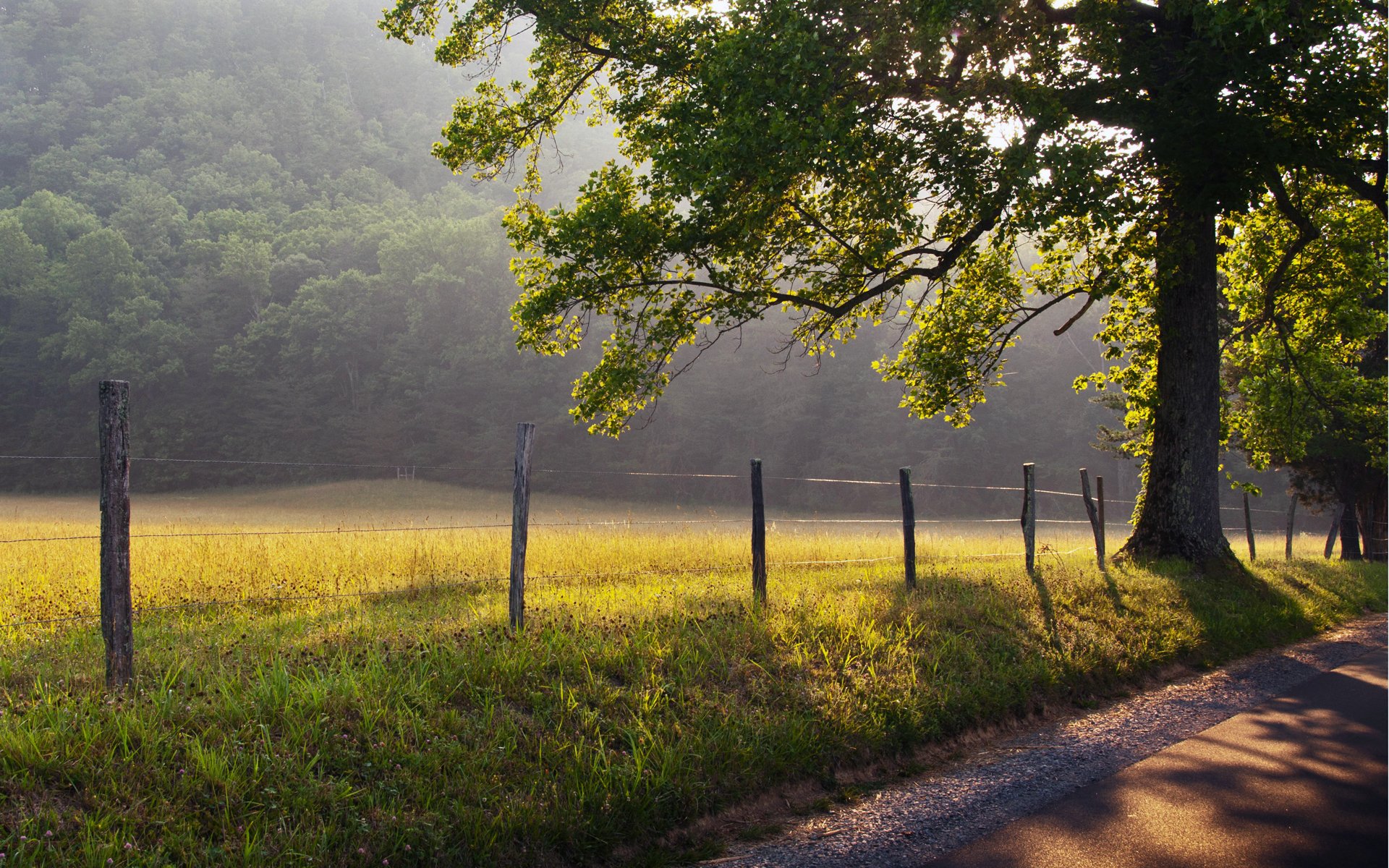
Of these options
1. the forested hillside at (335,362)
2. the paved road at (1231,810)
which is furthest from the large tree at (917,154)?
the forested hillside at (335,362)

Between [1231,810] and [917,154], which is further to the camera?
[917,154]

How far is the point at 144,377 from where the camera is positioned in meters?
59.3

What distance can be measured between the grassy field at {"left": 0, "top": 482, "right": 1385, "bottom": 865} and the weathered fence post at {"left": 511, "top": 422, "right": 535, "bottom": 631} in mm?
259

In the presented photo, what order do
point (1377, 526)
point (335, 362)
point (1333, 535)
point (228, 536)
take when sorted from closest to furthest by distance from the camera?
point (228, 536), point (1377, 526), point (1333, 535), point (335, 362)

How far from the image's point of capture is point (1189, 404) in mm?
13969

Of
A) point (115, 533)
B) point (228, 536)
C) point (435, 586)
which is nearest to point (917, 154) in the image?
point (435, 586)

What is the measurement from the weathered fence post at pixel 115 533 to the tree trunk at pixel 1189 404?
1323 centimetres

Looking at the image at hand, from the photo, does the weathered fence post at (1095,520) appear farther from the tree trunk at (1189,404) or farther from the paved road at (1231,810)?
the paved road at (1231,810)

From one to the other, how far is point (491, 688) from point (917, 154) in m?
8.65

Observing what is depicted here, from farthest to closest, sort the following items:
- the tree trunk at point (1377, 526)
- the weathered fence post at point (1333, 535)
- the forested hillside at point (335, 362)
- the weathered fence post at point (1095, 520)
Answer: the forested hillside at point (335, 362), the weathered fence post at point (1333, 535), the tree trunk at point (1377, 526), the weathered fence post at point (1095, 520)

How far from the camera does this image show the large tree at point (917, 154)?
11.0 metres

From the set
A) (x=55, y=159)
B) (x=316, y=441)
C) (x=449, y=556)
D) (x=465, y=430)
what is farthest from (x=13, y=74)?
(x=449, y=556)

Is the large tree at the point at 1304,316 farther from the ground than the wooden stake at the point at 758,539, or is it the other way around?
the large tree at the point at 1304,316

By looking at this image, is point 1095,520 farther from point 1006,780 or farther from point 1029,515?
point 1006,780
